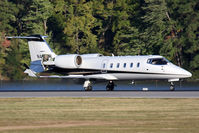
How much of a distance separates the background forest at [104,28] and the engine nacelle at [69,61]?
32016mm

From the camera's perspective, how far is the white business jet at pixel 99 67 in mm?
44969

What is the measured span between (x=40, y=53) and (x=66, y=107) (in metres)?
19.8

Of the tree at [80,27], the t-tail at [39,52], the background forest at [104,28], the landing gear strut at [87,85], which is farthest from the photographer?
the tree at [80,27]

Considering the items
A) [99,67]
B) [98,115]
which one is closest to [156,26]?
[99,67]

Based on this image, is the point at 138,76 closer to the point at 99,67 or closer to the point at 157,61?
the point at 157,61

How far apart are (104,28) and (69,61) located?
49.2 meters

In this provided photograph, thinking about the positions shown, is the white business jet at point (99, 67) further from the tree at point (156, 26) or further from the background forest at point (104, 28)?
the tree at point (156, 26)

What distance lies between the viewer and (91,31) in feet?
315

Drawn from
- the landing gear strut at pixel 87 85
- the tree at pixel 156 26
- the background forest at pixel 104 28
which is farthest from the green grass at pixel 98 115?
the tree at pixel 156 26

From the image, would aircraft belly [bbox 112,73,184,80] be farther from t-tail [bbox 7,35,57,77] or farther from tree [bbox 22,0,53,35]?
tree [bbox 22,0,53,35]

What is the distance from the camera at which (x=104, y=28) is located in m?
97.9

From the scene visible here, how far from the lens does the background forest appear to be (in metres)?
81.7

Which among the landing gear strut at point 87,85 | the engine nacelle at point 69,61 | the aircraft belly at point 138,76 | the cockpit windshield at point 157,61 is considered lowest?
the landing gear strut at point 87,85

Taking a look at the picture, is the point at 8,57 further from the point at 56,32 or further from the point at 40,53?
the point at 40,53
